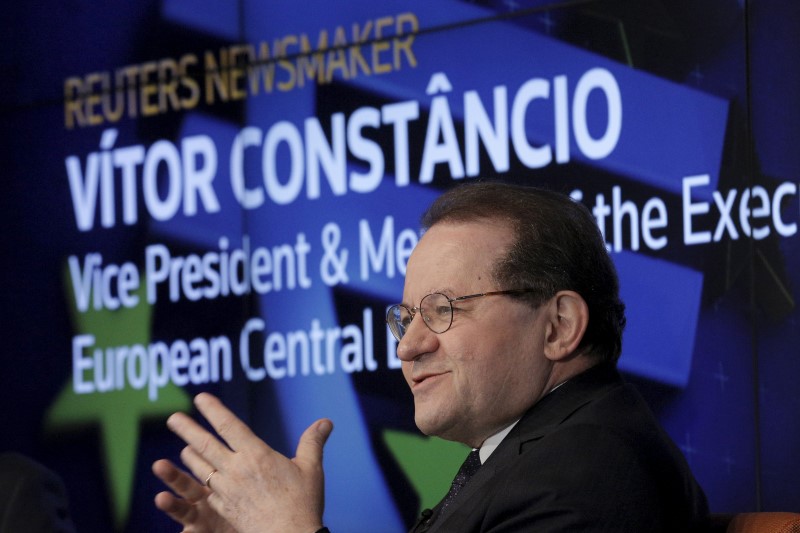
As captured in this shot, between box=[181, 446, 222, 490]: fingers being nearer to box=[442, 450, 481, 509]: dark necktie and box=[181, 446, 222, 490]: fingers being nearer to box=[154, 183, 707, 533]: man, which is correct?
box=[154, 183, 707, 533]: man

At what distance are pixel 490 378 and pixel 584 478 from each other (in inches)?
14.0

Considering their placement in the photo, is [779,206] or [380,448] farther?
[380,448]

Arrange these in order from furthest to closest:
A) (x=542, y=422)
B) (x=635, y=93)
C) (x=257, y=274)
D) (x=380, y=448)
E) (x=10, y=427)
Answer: (x=10, y=427)
(x=257, y=274)
(x=380, y=448)
(x=635, y=93)
(x=542, y=422)

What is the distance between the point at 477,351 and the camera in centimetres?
204

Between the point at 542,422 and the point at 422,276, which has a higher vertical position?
the point at 422,276

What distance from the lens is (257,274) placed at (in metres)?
4.34

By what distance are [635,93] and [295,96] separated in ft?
4.10

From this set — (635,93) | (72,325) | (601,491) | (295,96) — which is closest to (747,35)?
(635,93)

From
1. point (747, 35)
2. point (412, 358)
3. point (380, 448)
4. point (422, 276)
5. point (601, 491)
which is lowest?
point (380, 448)

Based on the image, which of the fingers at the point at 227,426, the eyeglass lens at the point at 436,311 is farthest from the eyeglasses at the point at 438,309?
the fingers at the point at 227,426

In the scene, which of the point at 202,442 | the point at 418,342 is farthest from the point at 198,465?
the point at 418,342

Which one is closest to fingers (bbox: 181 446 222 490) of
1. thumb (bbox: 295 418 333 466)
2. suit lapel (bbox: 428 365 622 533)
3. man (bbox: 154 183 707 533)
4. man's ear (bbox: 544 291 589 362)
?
man (bbox: 154 183 707 533)

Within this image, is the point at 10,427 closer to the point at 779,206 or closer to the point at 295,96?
the point at 295,96

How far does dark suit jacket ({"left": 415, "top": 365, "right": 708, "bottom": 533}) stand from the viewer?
1697 millimetres
